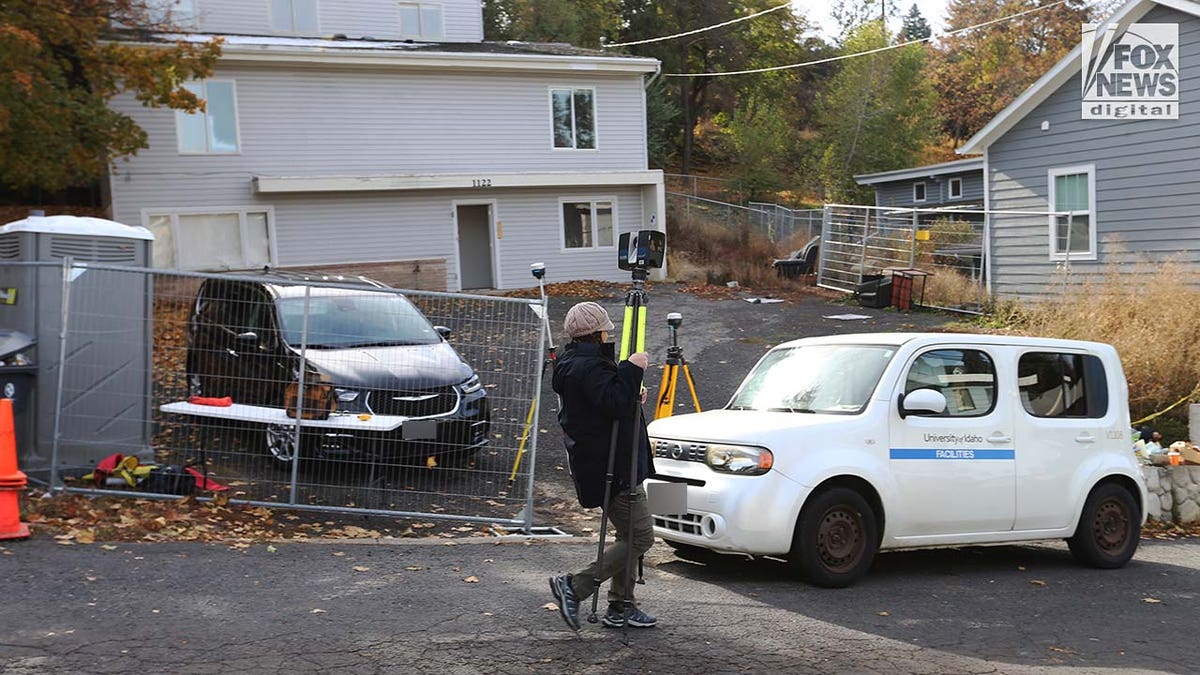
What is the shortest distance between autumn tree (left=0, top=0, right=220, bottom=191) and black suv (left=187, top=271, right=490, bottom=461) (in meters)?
10.7

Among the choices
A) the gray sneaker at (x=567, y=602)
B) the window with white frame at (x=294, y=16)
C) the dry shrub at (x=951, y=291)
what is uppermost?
the window with white frame at (x=294, y=16)

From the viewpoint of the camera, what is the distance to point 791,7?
52.3 metres

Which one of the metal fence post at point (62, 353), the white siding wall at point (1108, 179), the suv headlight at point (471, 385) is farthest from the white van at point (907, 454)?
the white siding wall at point (1108, 179)

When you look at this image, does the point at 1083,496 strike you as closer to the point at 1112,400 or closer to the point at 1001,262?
the point at 1112,400

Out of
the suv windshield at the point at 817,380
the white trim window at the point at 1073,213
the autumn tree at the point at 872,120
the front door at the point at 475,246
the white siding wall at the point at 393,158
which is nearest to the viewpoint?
the suv windshield at the point at 817,380

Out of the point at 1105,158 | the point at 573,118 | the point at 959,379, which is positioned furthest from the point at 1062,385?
the point at 573,118

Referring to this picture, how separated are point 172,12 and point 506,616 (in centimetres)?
2252

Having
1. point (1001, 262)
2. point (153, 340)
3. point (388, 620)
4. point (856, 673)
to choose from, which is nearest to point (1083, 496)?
point (856, 673)

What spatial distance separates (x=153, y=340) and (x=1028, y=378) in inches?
280

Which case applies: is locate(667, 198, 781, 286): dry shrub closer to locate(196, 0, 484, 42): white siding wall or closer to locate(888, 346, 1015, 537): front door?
locate(196, 0, 484, 42): white siding wall

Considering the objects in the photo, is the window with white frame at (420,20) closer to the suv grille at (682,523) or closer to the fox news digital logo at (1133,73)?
the fox news digital logo at (1133,73)

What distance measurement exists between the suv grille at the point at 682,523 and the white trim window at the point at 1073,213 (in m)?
15.9

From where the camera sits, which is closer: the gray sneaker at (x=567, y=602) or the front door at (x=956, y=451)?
the gray sneaker at (x=567, y=602)

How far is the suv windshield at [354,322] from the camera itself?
9.61 m
